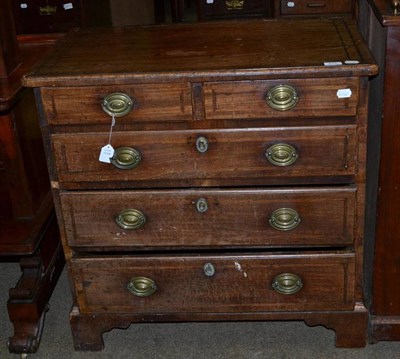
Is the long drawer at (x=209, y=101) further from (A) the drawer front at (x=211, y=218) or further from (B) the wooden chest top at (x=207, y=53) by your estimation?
(A) the drawer front at (x=211, y=218)

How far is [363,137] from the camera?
1.87 meters

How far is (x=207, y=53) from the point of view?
196 cm

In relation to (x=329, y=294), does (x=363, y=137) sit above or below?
above

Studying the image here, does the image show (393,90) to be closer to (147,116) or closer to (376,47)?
(376,47)

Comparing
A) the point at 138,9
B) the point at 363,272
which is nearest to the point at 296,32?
the point at 363,272

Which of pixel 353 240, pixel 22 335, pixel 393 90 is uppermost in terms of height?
pixel 393 90

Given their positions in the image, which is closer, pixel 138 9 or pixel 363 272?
pixel 363 272

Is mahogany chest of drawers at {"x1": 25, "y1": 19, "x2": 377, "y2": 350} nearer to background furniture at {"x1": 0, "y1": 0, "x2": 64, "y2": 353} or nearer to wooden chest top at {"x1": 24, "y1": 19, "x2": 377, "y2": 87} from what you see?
wooden chest top at {"x1": 24, "y1": 19, "x2": 377, "y2": 87}

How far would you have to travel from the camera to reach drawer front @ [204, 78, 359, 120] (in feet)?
5.90

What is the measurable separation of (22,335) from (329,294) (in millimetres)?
965

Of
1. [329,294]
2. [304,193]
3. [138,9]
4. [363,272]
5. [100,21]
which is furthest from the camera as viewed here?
[138,9]

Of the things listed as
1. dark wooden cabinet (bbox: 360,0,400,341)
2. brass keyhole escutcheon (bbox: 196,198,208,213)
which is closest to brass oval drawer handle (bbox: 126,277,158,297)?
brass keyhole escutcheon (bbox: 196,198,208,213)

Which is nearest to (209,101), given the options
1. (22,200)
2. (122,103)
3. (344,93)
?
(122,103)

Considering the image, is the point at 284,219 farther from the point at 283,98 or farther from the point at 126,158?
the point at 126,158
